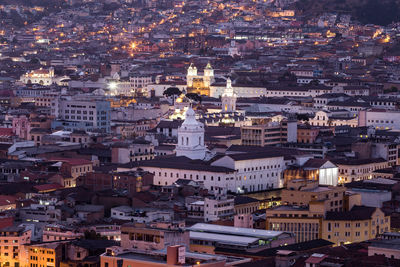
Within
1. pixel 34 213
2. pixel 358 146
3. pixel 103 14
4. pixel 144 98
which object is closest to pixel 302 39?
pixel 103 14

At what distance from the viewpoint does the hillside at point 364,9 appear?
165 metres

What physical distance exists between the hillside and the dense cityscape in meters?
4.61

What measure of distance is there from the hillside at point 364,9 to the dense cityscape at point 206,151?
461cm

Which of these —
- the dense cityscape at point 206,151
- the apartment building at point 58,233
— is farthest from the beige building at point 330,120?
the apartment building at point 58,233

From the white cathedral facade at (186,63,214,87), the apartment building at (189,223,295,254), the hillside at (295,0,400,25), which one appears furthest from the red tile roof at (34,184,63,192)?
the hillside at (295,0,400,25)

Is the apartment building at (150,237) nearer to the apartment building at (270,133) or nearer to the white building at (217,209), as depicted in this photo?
the white building at (217,209)

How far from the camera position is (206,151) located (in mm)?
69562

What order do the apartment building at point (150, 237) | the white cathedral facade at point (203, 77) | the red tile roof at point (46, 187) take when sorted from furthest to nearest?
the white cathedral facade at point (203, 77), the red tile roof at point (46, 187), the apartment building at point (150, 237)

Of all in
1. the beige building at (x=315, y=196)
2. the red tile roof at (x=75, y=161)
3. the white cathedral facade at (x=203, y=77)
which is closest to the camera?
the beige building at (x=315, y=196)

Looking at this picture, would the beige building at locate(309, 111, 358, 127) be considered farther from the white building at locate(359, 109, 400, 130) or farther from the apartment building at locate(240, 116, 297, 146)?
the apartment building at locate(240, 116, 297, 146)

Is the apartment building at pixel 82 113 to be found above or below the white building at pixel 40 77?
below

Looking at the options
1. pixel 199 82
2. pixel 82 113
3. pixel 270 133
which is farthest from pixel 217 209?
pixel 199 82

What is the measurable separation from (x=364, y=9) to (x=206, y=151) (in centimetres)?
10049

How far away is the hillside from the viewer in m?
165
